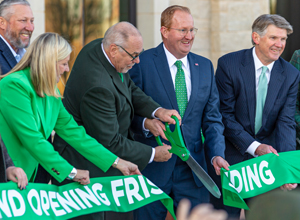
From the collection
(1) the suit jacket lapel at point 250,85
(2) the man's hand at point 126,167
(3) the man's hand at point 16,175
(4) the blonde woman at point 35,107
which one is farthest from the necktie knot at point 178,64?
(3) the man's hand at point 16,175

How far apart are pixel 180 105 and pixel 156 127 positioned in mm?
393

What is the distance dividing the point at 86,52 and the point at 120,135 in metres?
0.67

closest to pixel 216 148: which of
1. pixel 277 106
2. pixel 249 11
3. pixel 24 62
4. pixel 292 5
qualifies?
pixel 277 106

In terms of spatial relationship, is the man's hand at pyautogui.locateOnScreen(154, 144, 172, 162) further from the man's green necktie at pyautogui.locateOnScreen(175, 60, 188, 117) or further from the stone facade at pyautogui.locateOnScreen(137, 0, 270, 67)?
the stone facade at pyautogui.locateOnScreen(137, 0, 270, 67)

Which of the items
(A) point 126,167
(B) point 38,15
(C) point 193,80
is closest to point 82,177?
(A) point 126,167

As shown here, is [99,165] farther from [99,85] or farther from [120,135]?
[99,85]

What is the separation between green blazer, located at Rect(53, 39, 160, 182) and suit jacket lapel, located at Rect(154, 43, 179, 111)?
18.3 inches

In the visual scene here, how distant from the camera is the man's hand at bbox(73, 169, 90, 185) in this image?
3336 mm

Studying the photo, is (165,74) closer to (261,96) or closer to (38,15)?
(261,96)

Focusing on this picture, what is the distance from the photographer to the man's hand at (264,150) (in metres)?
4.21

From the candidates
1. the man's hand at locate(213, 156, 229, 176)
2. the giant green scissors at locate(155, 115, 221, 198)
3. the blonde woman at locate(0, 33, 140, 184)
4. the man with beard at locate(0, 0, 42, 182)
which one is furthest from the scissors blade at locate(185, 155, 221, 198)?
the man with beard at locate(0, 0, 42, 182)

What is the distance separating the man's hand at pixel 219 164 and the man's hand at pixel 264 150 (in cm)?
38

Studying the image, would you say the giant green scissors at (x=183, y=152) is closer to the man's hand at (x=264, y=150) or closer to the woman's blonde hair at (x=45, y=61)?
the man's hand at (x=264, y=150)

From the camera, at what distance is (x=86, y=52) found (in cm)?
372
